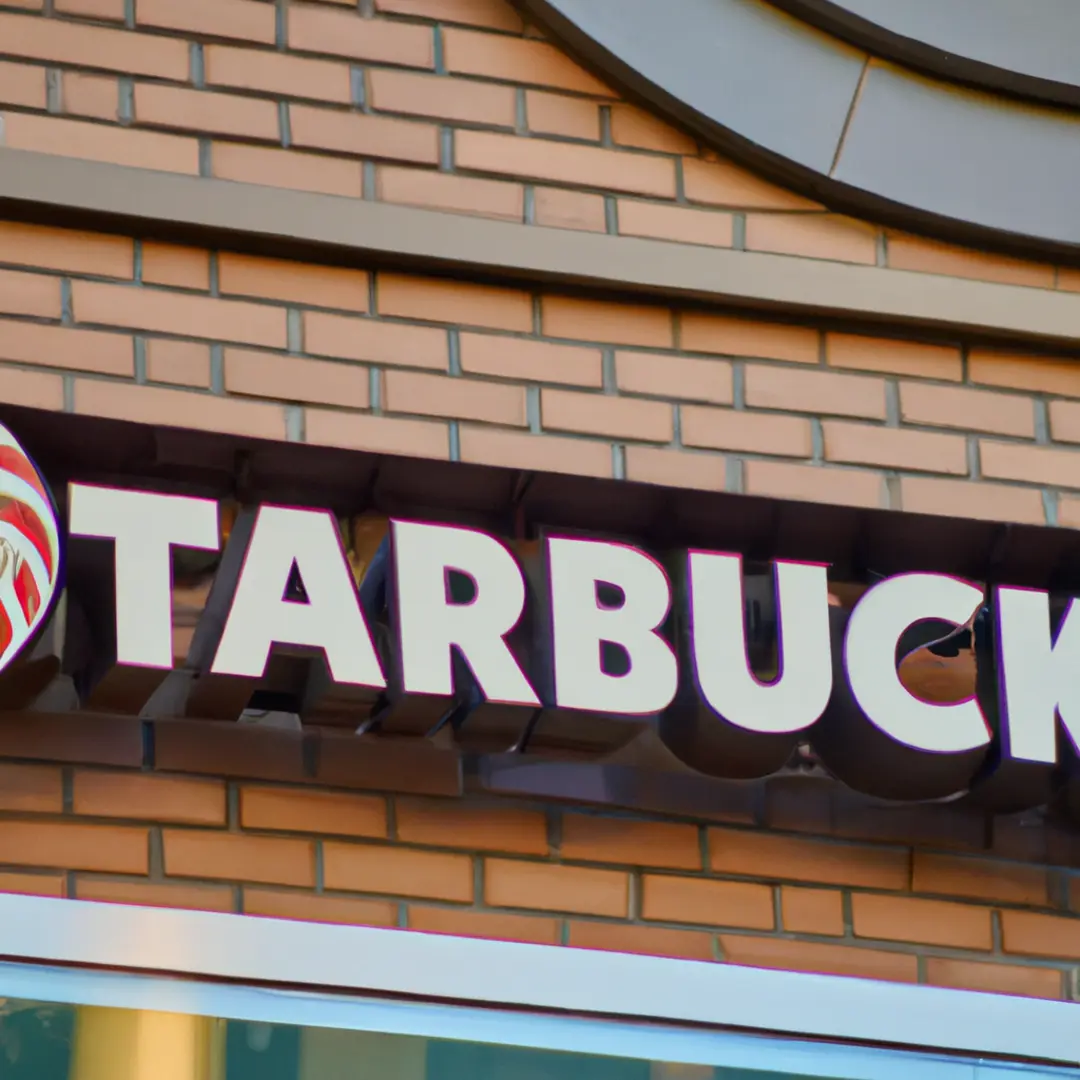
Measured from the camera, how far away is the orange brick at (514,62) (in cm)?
322

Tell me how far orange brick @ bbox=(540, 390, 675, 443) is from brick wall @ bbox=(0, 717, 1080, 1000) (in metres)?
0.67

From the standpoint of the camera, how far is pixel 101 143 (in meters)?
3.00

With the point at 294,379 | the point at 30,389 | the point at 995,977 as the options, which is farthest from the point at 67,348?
the point at 995,977

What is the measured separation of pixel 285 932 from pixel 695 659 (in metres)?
0.77

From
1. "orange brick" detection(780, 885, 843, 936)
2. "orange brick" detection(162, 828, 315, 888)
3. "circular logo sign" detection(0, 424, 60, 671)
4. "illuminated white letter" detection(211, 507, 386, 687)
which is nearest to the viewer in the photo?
"circular logo sign" detection(0, 424, 60, 671)

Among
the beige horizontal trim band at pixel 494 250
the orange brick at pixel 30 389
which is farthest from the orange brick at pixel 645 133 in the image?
the orange brick at pixel 30 389

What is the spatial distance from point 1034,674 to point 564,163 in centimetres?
125

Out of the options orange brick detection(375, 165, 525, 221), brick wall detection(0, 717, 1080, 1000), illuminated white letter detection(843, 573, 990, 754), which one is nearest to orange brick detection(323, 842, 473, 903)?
brick wall detection(0, 717, 1080, 1000)

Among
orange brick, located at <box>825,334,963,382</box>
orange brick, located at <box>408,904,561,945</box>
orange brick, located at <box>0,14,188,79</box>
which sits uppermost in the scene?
orange brick, located at <box>0,14,188,79</box>

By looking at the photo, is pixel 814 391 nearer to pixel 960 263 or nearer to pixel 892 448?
pixel 892 448

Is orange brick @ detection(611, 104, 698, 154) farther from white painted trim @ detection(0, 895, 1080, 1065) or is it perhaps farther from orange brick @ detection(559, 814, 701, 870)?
white painted trim @ detection(0, 895, 1080, 1065)

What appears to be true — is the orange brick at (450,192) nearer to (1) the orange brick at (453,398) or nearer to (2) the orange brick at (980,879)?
(1) the orange brick at (453,398)

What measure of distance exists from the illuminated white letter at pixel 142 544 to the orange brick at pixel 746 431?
93 cm

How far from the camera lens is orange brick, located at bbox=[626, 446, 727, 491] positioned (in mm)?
3090
